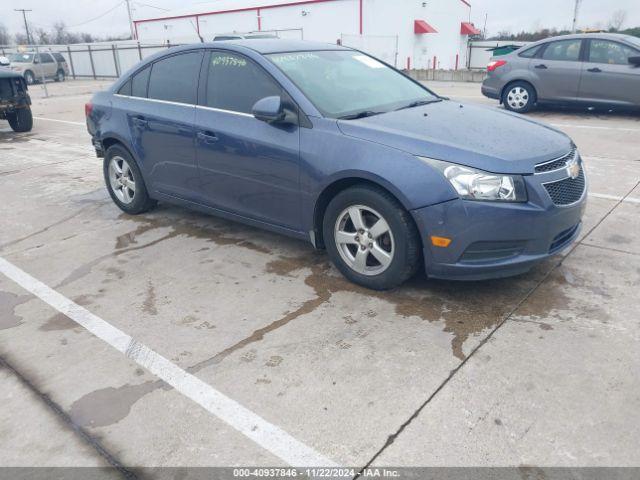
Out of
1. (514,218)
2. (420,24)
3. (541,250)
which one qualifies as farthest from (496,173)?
(420,24)

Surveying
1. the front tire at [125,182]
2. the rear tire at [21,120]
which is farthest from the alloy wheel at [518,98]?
the rear tire at [21,120]

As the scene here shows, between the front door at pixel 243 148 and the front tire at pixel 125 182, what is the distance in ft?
3.76

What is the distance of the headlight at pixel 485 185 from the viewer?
3.21 metres

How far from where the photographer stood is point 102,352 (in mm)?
3170

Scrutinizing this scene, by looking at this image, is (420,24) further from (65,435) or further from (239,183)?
(65,435)

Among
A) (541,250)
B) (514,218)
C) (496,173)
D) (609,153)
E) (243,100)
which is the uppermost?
(243,100)

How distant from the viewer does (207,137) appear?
14.4 feet

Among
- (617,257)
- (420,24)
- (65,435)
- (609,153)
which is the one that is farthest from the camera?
(420,24)

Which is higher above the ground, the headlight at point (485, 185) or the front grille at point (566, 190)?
the headlight at point (485, 185)

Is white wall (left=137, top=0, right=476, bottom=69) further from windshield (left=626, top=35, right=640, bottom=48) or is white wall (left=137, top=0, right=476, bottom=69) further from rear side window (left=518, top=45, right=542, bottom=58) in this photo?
windshield (left=626, top=35, right=640, bottom=48)

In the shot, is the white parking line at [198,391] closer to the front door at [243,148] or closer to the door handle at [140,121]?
the front door at [243,148]

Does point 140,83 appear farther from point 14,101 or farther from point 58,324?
point 14,101

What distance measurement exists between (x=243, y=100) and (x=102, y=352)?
2156 mm

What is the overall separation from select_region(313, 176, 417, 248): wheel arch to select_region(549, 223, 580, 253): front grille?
0.94 metres
